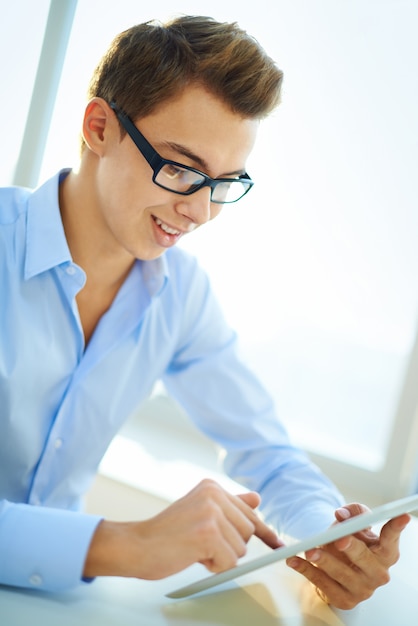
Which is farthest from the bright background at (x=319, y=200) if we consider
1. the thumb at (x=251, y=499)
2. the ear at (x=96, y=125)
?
the thumb at (x=251, y=499)

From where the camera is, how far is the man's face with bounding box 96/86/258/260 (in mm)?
1260

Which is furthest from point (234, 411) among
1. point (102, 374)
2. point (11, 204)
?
point (11, 204)

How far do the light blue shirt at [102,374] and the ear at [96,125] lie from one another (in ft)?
0.47

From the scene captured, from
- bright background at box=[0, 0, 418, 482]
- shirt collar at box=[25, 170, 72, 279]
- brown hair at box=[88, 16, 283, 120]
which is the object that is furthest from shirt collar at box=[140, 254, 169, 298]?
bright background at box=[0, 0, 418, 482]

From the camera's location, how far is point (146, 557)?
890 mm

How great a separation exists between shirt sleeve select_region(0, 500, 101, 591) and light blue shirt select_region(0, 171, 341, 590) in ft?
0.73

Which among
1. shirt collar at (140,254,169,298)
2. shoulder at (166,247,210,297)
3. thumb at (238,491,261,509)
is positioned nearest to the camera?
thumb at (238,491,261,509)

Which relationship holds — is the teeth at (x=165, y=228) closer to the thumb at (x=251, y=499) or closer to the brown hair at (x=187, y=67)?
the brown hair at (x=187, y=67)

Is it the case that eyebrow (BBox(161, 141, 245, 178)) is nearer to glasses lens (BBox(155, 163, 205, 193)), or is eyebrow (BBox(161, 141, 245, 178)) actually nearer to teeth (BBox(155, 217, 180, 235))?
glasses lens (BBox(155, 163, 205, 193))

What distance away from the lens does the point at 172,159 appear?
1270mm

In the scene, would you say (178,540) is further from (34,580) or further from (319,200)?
(319,200)

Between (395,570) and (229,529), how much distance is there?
356mm

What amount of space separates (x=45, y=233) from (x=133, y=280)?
0.80ft

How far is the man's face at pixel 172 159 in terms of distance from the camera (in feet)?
4.13
